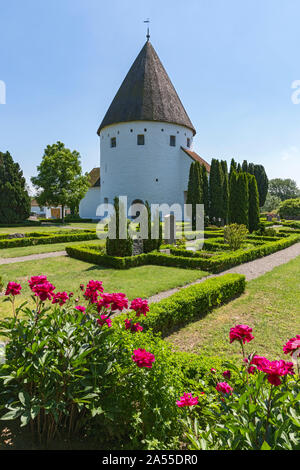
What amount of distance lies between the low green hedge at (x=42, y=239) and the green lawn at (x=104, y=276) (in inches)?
200

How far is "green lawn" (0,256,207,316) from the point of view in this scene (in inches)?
320

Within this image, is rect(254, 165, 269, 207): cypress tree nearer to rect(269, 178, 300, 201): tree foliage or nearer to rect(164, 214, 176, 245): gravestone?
rect(269, 178, 300, 201): tree foliage

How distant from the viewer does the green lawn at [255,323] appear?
191 inches

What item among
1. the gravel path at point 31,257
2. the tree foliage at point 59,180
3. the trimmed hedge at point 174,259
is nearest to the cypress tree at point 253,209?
the trimmed hedge at point 174,259

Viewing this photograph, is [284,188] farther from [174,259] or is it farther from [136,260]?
[136,260]

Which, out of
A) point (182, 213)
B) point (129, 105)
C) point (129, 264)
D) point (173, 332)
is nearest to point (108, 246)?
point (129, 264)

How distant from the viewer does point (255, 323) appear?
5.85m

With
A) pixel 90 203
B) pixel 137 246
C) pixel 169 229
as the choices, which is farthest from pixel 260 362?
pixel 90 203

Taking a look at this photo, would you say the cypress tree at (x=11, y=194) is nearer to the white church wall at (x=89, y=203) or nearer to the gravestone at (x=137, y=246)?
the white church wall at (x=89, y=203)

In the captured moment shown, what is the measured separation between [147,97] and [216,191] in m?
14.5

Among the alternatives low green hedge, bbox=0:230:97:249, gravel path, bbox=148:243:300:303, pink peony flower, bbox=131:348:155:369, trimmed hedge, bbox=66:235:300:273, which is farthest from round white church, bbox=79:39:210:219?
pink peony flower, bbox=131:348:155:369

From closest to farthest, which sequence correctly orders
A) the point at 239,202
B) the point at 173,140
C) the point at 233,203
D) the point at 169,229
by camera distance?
the point at 169,229 < the point at 239,202 < the point at 233,203 < the point at 173,140

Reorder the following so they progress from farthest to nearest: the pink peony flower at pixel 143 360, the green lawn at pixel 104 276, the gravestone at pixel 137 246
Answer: the gravestone at pixel 137 246 < the green lawn at pixel 104 276 < the pink peony flower at pixel 143 360

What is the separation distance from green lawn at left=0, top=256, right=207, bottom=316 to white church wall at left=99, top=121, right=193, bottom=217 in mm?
22909
